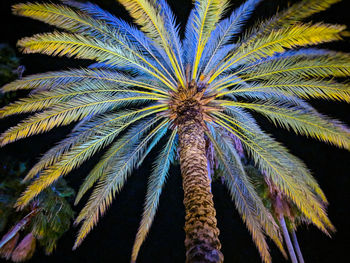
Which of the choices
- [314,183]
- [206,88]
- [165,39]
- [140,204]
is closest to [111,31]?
[165,39]

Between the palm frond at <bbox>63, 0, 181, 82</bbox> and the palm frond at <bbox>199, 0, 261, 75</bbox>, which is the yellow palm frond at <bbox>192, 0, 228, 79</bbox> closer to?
the palm frond at <bbox>199, 0, 261, 75</bbox>

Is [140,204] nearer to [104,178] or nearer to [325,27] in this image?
[104,178]

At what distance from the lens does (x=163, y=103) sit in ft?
23.0

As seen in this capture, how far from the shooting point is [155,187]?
7.88 meters

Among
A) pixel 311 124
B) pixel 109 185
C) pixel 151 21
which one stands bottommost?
pixel 109 185

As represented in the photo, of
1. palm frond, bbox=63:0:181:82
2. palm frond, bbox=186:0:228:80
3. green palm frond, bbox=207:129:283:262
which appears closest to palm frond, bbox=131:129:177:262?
green palm frond, bbox=207:129:283:262

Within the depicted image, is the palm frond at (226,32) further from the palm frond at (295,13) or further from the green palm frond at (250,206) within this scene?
the green palm frond at (250,206)

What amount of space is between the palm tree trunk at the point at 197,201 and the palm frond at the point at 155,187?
2.12 metres

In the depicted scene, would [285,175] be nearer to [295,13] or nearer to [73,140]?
[295,13]

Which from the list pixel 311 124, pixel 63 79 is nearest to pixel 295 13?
pixel 311 124

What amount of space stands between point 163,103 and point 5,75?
6.92m

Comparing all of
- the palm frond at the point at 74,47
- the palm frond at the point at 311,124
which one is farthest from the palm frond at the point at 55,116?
the palm frond at the point at 311,124

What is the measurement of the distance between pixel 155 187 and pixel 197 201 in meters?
3.38

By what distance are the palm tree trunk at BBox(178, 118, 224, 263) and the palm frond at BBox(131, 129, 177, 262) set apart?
83.5 inches
